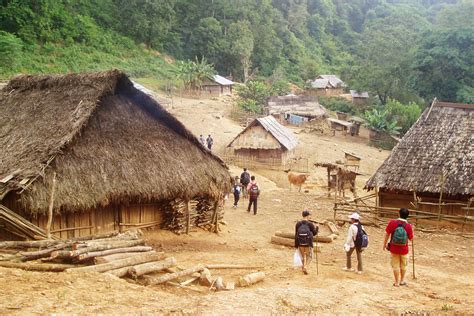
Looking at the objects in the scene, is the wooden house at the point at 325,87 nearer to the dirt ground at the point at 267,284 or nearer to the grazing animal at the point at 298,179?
the grazing animal at the point at 298,179

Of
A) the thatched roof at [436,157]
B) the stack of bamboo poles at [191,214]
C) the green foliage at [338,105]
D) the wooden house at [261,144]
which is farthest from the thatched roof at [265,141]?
the green foliage at [338,105]

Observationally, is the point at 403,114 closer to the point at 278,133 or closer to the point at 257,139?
the point at 278,133

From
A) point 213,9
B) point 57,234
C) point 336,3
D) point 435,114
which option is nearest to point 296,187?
point 435,114

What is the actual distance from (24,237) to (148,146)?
4.04m

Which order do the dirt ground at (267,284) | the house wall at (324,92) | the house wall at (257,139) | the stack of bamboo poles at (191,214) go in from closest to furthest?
the dirt ground at (267,284)
the stack of bamboo poles at (191,214)
the house wall at (257,139)
the house wall at (324,92)

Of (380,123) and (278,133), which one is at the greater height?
(380,123)

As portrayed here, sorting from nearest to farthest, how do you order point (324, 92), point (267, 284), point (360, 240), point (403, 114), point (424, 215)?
point (267, 284)
point (360, 240)
point (424, 215)
point (403, 114)
point (324, 92)

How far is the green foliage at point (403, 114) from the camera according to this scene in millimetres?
42969

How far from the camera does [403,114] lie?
43.1 metres

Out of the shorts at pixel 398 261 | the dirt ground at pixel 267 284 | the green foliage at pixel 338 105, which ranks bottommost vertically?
the dirt ground at pixel 267 284

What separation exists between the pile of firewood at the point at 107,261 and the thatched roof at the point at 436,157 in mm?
8877

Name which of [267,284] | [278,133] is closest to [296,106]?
[278,133]

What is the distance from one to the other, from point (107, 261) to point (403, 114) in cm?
3885

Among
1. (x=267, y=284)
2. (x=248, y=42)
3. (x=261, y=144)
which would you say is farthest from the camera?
(x=248, y=42)
